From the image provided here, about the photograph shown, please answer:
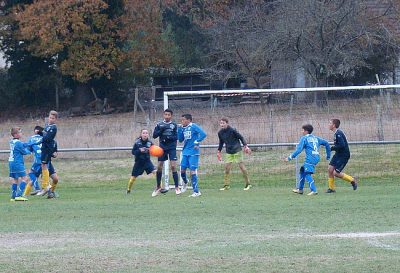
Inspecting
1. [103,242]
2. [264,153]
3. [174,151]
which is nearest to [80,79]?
[264,153]

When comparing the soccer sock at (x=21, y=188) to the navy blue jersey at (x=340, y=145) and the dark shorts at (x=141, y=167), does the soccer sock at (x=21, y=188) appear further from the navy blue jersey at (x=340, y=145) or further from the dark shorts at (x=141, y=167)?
the navy blue jersey at (x=340, y=145)

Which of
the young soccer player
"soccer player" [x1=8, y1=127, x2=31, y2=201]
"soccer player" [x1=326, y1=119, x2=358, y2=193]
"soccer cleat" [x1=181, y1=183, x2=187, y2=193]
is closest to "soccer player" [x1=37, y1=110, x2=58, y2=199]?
"soccer player" [x1=8, y1=127, x2=31, y2=201]

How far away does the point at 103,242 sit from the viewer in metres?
11.6

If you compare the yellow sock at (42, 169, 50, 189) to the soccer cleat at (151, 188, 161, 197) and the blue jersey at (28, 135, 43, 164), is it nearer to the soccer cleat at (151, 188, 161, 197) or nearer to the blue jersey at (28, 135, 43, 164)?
the blue jersey at (28, 135, 43, 164)

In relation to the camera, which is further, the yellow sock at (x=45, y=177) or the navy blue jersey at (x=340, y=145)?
the yellow sock at (x=45, y=177)

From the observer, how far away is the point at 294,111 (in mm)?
23453

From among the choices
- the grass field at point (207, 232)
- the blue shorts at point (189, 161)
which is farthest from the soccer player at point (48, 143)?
the blue shorts at point (189, 161)

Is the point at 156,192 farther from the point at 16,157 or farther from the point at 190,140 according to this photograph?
the point at 16,157

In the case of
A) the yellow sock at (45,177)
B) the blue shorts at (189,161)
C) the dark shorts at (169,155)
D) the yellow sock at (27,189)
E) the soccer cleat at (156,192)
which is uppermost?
the dark shorts at (169,155)

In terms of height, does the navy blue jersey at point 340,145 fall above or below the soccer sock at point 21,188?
above

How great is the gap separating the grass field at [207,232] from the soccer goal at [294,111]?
7.66 ft

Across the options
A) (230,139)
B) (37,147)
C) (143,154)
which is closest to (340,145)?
(230,139)

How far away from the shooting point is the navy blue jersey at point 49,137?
1930 cm

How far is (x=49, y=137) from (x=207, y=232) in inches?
313
